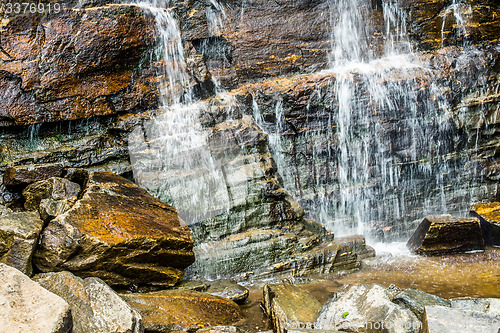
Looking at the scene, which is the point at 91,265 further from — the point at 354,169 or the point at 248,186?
the point at 354,169

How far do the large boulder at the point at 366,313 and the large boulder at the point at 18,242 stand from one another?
13.3 feet

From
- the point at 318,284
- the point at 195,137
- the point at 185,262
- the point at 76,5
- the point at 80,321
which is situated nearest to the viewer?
the point at 80,321

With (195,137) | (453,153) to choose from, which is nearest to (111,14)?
(195,137)

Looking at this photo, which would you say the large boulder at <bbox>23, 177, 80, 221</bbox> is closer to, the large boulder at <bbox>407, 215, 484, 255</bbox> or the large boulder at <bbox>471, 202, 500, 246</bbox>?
the large boulder at <bbox>407, 215, 484, 255</bbox>

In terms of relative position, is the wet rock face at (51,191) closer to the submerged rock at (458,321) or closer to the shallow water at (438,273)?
the shallow water at (438,273)

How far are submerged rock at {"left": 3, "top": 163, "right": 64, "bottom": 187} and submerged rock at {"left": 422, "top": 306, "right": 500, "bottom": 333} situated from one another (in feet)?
21.8

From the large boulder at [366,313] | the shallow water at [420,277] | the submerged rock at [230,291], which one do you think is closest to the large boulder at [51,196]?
the submerged rock at [230,291]

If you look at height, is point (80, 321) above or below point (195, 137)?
below

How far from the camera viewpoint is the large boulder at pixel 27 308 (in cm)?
399

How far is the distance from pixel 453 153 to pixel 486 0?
469 centimetres

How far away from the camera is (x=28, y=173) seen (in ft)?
27.4

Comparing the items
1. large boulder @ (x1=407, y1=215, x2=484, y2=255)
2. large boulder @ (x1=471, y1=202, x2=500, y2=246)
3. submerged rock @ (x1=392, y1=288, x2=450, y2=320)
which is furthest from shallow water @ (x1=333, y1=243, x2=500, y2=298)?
submerged rock @ (x1=392, y1=288, x2=450, y2=320)

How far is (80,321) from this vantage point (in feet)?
15.5

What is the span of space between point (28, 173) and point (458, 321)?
7531mm
